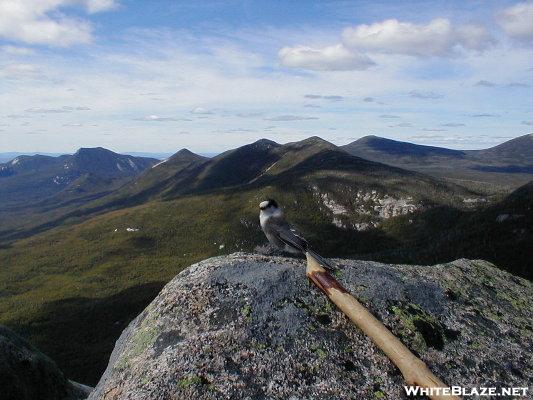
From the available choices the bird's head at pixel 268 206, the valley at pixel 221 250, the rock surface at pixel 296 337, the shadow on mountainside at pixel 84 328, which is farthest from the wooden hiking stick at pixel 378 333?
the valley at pixel 221 250

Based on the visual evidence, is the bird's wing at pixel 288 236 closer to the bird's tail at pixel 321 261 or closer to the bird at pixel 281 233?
the bird at pixel 281 233

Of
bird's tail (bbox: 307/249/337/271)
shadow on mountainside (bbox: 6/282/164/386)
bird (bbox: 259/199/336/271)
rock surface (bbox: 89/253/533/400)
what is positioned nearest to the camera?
rock surface (bbox: 89/253/533/400)

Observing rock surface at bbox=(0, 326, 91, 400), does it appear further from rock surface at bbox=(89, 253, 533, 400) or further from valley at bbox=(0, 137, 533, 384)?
valley at bbox=(0, 137, 533, 384)

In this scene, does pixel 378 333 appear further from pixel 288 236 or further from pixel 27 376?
pixel 27 376

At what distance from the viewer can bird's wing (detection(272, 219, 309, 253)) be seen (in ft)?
45.8

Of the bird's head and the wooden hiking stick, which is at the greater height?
the bird's head

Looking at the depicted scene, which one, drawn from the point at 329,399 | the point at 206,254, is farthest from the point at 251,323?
the point at 206,254

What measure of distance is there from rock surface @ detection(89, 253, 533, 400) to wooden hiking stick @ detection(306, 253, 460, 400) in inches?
9.2

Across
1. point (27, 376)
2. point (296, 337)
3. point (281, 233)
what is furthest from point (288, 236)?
point (27, 376)

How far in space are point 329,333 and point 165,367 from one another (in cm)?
427

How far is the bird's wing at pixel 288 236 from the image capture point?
14.0 meters

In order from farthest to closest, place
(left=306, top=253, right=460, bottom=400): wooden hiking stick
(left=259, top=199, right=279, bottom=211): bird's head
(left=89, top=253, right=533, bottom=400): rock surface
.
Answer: (left=259, top=199, right=279, bottom=211): bird's head, (left=306, top=253, right=460, bottom=400): wooden hiking stick, (left=89, top=253, right=533, bottom=400): rock surface

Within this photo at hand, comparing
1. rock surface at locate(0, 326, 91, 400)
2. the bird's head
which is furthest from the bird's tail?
rock surface at locate(0, 326, 91, 400)

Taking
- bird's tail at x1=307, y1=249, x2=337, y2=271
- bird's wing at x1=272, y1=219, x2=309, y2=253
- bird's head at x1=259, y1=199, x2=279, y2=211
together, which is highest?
bird's head at x1=259, y1=199, x2=279, y2=211
